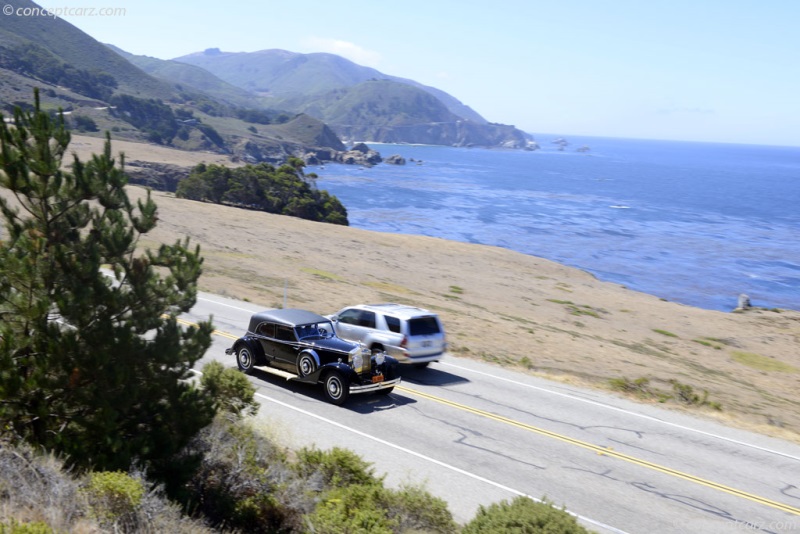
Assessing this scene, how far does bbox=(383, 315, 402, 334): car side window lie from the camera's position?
1734 cm

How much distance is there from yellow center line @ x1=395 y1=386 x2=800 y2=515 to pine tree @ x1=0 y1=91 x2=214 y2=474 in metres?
7.47

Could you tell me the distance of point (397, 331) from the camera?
1730 centimetres

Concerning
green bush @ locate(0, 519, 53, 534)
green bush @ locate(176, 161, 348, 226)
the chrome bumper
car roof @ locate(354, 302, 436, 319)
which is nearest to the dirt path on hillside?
car roof @ locate(354, 302, 436, 319)

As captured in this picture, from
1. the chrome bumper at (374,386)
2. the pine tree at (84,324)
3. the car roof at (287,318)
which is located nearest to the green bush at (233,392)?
the pine tree at (84,324)

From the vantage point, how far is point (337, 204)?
74.6 metres

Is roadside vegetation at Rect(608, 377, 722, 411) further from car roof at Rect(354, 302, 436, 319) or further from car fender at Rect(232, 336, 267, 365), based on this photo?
car fender at Rect(232, 336, 267, 365)

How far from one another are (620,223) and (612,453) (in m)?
92.4

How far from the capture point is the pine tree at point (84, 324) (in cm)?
795

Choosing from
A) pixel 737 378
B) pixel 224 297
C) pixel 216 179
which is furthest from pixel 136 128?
pixel 737 378

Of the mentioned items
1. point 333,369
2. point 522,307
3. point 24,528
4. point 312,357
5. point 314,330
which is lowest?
point 522,307

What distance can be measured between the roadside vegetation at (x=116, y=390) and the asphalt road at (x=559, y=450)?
5.68ft

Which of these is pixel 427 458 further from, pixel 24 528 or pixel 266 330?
pixel 24 528

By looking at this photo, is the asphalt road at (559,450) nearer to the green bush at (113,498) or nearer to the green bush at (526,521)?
the green bush at (526,521)

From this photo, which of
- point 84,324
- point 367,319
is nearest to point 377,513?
point 84,324
